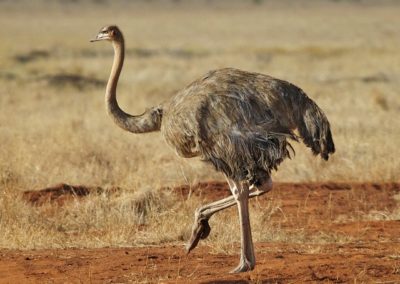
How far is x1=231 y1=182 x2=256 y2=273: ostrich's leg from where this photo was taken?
6.80m

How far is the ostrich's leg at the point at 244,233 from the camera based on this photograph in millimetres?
6801

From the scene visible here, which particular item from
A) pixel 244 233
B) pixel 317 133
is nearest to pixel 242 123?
pixel 317 133

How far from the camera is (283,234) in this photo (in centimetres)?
867

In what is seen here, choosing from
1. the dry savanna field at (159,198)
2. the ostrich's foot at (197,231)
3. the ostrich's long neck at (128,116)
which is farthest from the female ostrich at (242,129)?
the dry savanna field at (159,198)

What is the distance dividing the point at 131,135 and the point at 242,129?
8.00m

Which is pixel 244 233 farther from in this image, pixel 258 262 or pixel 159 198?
pixel 159 198

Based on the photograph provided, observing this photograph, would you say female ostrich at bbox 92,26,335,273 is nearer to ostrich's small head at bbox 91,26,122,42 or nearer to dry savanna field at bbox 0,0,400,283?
dry savanna field at bbox 0,0,400,283

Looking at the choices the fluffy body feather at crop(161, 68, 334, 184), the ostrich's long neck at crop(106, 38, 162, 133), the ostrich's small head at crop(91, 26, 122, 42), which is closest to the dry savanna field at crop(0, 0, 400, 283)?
the fluffy body feather at crop(161, 68, 334, 184)

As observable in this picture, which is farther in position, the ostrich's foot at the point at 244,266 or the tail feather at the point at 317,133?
Answer: the tail feather at the point at 317,133

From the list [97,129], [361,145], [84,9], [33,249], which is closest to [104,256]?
[33,249]

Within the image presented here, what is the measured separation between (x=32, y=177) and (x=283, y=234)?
3.99m

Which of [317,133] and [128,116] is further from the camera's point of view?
[128,116]

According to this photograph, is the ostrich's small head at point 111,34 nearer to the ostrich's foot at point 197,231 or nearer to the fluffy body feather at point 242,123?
the fluffy body feather at point 242,123

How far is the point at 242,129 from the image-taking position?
6.83 metres
